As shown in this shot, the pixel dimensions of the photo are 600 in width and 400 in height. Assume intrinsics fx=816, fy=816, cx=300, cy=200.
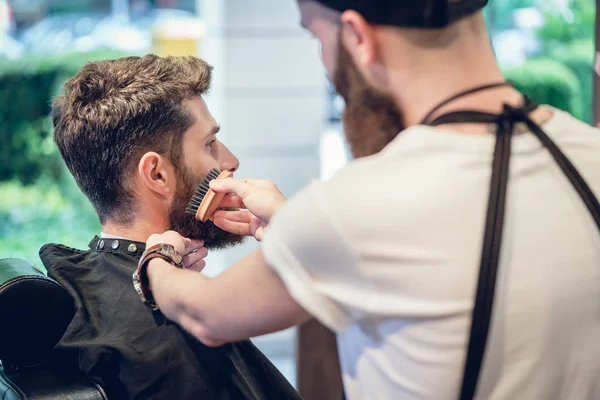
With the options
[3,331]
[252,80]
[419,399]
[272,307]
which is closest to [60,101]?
[3,331]

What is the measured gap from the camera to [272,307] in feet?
3.88

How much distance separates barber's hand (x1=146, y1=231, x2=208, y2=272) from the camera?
5.44 feet

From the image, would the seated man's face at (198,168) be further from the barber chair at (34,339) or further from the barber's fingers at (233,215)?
the barber chair at (34,339)

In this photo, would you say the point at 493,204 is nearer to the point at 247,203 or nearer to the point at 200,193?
the point at 247,203

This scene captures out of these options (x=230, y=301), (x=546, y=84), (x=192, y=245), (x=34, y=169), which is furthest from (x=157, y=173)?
(x=546, y=84)

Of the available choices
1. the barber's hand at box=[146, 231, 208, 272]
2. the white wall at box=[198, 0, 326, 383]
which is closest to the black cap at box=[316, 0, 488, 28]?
the barber's hand at box=[146, 231, 208, 272]

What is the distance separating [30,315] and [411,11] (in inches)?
40.4

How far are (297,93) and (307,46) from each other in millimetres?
299

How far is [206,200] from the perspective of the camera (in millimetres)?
1774

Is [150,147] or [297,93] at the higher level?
[150,147]

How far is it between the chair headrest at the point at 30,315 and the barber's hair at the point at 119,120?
13.4 inches

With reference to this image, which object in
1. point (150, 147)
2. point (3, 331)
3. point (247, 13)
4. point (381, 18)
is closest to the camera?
point (381, 18)

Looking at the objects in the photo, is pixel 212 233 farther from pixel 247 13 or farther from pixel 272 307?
pixel 247 13

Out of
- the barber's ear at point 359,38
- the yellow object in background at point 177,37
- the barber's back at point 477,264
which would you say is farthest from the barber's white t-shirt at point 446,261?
the yellow object in background at point 177,37
